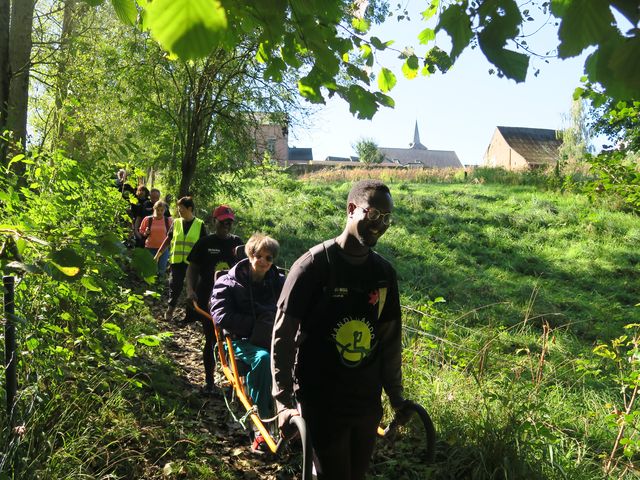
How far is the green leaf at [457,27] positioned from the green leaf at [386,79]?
3.43ft

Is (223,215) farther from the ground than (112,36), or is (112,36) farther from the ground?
(112,36)

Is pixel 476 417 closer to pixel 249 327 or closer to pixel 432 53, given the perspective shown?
pixel 249 327

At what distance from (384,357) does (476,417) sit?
180 cm

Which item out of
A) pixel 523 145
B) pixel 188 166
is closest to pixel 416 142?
pixel 523 145

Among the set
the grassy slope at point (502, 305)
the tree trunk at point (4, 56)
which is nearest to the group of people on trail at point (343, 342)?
the grassy slope at point (502, 305)

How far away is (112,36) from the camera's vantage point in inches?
552

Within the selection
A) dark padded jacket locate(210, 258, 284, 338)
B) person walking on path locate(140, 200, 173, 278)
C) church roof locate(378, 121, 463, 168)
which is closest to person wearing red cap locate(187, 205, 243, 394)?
dark padded jacket locate(210, 258, 284, 338)

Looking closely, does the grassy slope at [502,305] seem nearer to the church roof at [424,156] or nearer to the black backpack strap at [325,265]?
the black backpack strap at [325,265]

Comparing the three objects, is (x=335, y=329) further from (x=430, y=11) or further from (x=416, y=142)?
(x=416, y=142)

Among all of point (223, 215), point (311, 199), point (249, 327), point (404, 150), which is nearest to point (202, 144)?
point (311, 199)

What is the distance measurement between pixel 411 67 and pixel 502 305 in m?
8.76

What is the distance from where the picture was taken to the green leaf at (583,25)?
53.7 inches

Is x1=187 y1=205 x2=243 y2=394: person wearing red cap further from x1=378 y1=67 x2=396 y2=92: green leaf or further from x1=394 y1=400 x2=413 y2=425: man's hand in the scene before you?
x1=394 y1=400 x2=413 y2=425: man's hand

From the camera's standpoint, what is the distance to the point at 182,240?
7.94 m
